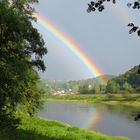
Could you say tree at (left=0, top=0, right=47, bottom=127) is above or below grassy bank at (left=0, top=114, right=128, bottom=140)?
above

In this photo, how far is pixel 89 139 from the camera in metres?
32.7

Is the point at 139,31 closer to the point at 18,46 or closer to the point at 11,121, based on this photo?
the point at 11,121

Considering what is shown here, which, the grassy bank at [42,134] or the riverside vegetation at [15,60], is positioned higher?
the riverside vegetation at [15,60]

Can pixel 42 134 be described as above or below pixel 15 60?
below

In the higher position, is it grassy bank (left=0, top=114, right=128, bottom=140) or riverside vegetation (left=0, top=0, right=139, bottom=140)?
riverside vegetation (left=0, top=0, right=139, bottom=140)

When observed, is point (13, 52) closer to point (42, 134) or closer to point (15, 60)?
point (15, 60)

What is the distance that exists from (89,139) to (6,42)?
41.1 ft

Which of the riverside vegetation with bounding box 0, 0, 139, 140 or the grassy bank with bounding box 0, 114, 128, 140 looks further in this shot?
the riverside vegetation with bounding box 0, 0, 139, 140

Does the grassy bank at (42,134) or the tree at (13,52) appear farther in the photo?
the tree at (13,52)

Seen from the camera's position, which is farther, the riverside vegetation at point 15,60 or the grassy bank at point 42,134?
the riverside vegetation at point 15,60

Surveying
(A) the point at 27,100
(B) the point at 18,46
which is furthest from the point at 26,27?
(A) the point at 27,100

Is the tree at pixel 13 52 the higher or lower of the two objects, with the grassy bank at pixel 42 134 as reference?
higher

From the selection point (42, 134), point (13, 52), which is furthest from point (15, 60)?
point (42, 134)

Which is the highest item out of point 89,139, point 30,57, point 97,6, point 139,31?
point 30,57
